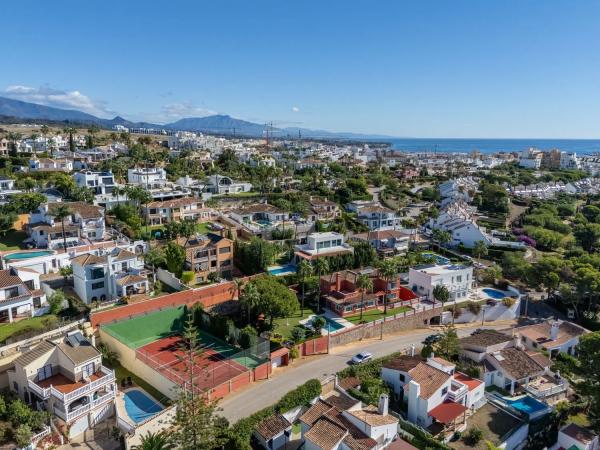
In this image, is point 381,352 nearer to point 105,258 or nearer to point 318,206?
point 105,258

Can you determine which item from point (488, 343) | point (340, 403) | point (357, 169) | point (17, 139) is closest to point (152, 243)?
point (340, 403)

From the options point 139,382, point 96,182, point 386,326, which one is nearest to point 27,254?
point 139,382

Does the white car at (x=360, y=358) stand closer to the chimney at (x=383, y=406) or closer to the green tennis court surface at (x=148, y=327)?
the chimney at (x=383, y=406)

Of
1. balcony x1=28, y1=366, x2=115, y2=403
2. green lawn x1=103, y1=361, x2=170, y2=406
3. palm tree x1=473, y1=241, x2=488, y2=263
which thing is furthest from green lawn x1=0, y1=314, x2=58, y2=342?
palm tree x1=473, y1=241, x2=488, y2=263

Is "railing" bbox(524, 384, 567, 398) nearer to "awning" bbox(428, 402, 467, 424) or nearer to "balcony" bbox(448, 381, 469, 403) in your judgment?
"balcony" bbox(448, 381, 469, 403)

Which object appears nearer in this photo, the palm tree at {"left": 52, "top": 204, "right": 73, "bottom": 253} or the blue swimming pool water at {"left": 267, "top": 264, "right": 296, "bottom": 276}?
the palm tree at {"left": 52, "top": 204, "right": 73, "bottom": 253}
